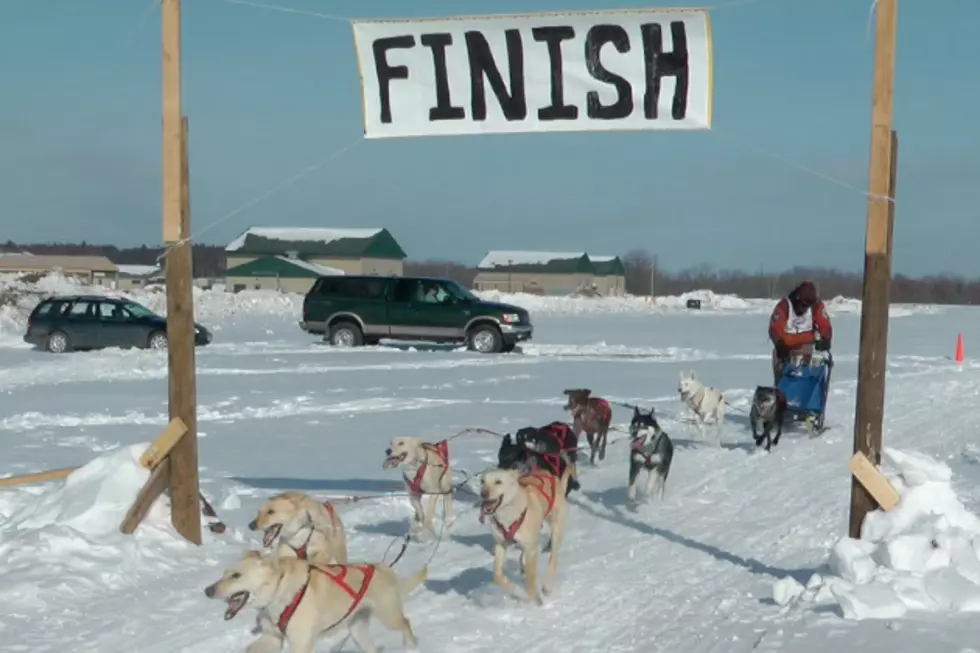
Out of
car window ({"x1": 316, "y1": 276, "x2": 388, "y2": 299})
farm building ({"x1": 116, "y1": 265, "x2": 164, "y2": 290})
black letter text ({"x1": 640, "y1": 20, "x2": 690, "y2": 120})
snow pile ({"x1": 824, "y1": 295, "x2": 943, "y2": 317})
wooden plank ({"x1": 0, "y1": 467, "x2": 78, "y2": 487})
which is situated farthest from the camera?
farm building ({"x1": 116, "y1": 265, "x2": 164, "y2": 290})

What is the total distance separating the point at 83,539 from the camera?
647 cm

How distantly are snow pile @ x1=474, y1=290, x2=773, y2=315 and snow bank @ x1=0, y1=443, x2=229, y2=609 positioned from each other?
41.8 m

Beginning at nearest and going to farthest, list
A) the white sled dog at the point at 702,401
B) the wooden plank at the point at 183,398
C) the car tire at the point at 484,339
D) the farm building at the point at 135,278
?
the wooden plank at the point at 183,398 < the white sled dog at the point at 702,401 < the car tire at the point at 484,339 < the farm building at the point at 135,278

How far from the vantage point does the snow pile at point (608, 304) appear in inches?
2283

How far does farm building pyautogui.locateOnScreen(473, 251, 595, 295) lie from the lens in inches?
3841

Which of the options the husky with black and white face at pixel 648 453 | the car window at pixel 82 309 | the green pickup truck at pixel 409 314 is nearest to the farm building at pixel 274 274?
the green pickup truck at pixel 409 314

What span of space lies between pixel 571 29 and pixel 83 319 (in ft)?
68.3

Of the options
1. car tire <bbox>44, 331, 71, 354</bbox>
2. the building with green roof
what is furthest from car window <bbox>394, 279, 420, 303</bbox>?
the building with green roof

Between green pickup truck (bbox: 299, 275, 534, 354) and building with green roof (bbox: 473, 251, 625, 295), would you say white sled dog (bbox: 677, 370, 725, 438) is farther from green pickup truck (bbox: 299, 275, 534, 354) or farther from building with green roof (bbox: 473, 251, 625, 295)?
building with green roof (bbox: 473, 251, 625, 295)

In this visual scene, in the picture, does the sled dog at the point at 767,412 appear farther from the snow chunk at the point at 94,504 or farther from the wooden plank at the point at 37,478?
the wooden plank at the point at 37,478

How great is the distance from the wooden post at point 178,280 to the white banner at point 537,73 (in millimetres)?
1228

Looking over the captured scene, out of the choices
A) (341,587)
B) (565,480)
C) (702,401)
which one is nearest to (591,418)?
(702,401)

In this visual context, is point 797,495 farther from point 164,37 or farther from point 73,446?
point 73,446

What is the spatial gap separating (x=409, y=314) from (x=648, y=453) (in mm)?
17635
